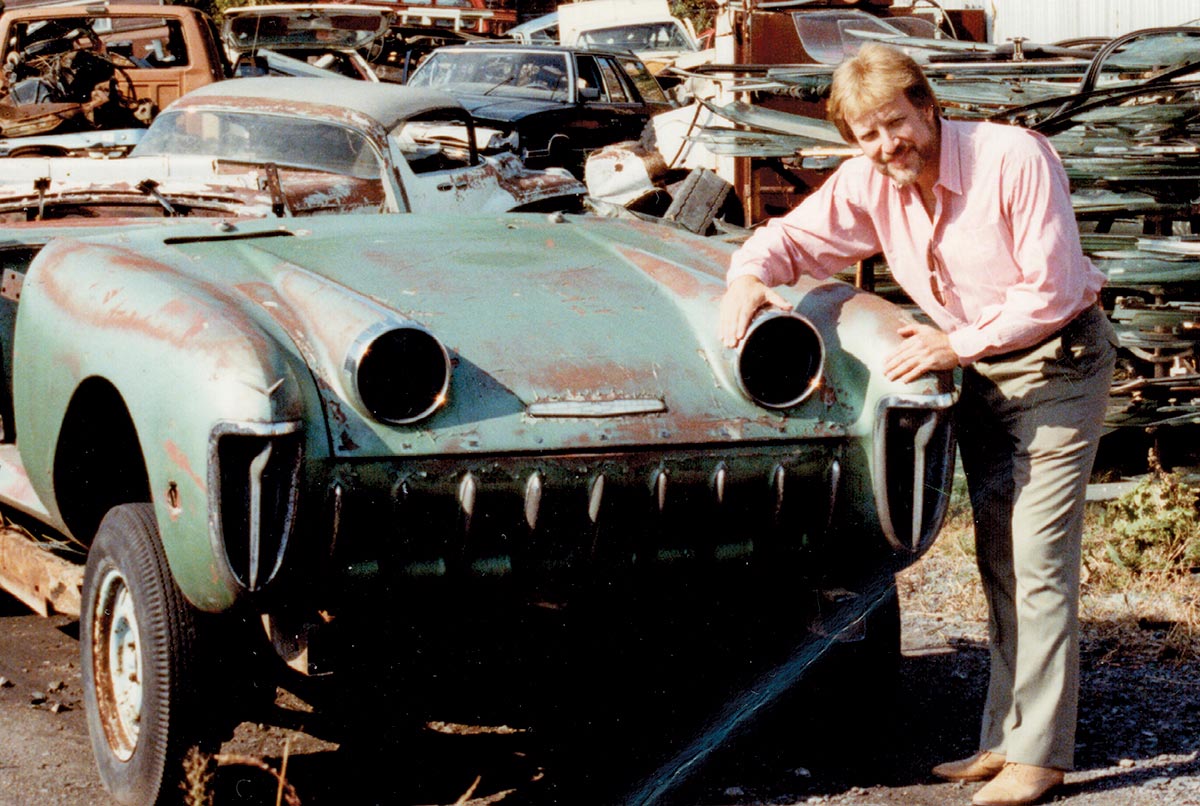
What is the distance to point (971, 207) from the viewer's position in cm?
339

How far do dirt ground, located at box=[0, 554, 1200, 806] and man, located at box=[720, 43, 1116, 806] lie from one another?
10.0 inches

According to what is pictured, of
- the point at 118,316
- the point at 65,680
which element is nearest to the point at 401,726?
the point at 65,680

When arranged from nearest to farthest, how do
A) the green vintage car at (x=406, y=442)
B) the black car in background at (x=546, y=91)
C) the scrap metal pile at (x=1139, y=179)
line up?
the green vintage car at (x=406, y=442) < the scrap metal pile at (x=1139, y=179) < the black car in background at (x=546, y=91)

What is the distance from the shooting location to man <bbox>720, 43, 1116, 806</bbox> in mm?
3334

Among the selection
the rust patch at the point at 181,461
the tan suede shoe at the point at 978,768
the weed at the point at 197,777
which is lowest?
the tan suede shoe at the point at 978,768

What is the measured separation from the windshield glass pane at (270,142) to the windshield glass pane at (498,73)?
23.9 feet

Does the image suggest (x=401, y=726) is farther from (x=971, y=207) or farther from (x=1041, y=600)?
(x=971, y=207)

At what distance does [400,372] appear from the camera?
323 cm

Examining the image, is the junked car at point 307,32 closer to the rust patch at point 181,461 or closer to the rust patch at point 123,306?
the rust patch at point 123,306

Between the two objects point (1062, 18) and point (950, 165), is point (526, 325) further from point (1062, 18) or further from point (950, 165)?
point (1062, 18)

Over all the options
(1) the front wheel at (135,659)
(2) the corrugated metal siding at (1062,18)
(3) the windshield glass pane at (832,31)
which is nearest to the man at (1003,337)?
(1) the front wheel at (135,659)

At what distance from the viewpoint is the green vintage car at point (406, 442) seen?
3059mm

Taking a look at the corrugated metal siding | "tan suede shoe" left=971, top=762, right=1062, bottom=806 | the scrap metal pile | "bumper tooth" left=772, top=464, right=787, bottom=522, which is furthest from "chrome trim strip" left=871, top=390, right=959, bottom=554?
the corrugated metal siding

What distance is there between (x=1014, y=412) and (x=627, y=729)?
4.51 ft
